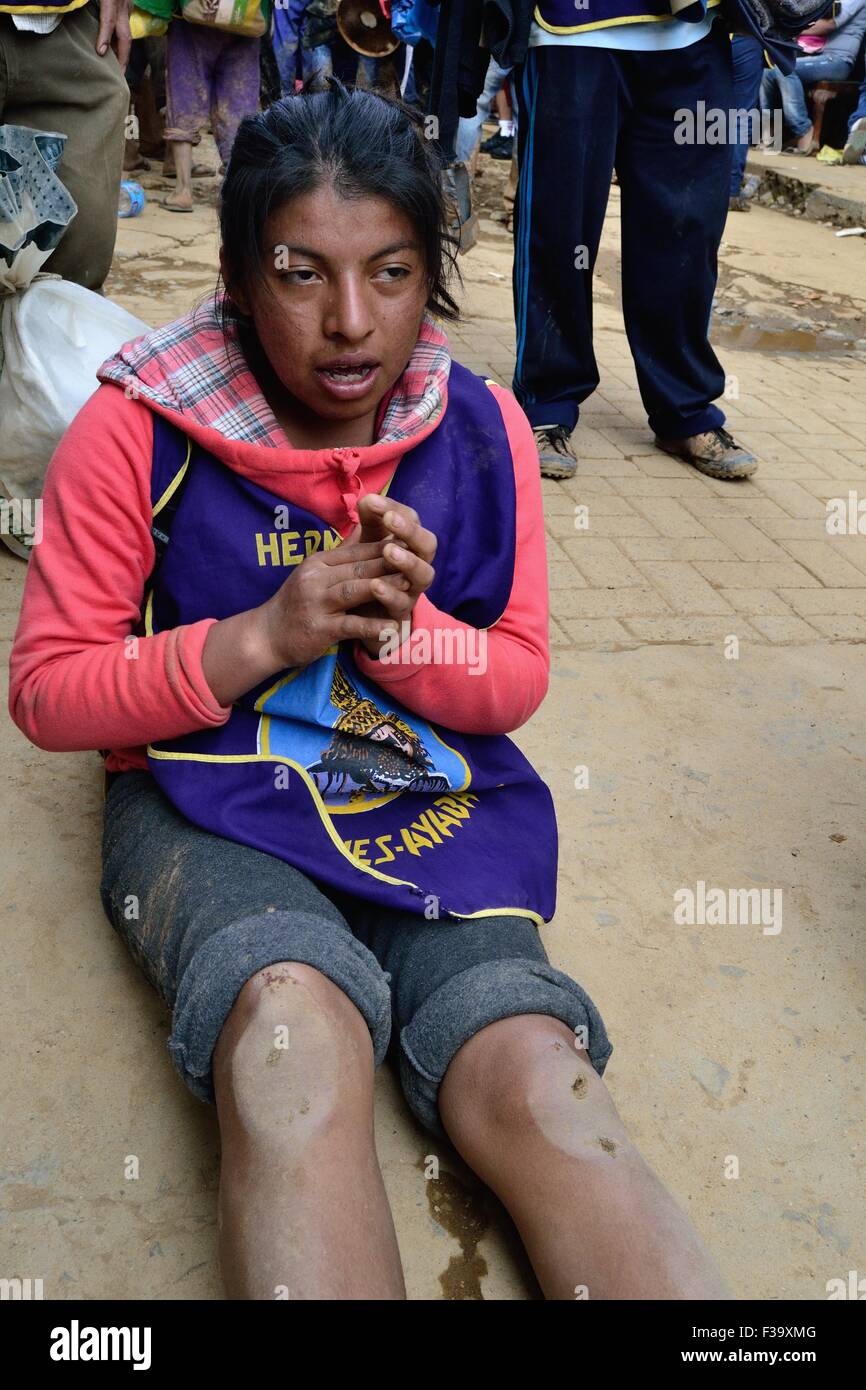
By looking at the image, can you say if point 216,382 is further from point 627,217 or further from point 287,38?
point 287,38

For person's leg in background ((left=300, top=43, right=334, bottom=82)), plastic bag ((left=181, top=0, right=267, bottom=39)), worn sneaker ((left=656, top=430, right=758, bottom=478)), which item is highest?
plastic bag ((left=181, top=0, right=267, bottom=39))

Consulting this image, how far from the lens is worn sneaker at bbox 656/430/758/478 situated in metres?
3.89

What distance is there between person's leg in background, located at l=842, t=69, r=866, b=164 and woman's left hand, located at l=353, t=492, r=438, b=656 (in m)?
10.8

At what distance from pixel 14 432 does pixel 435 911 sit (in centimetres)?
168

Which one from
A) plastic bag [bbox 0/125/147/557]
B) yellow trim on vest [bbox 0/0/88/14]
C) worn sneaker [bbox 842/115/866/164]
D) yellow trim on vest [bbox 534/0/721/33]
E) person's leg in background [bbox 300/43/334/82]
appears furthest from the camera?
worn sneaker [bbox 842/115/866/164]

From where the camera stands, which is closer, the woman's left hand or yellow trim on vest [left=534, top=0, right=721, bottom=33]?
the woman's left hand

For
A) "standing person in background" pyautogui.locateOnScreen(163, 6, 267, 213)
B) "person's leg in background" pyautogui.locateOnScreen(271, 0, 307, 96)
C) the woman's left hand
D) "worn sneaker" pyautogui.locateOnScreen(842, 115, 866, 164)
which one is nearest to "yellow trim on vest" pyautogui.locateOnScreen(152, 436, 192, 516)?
the woman's left hand

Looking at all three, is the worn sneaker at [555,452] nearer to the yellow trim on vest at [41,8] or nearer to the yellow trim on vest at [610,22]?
the yellow trim on vest at [610,22]

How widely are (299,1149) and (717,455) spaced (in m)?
3.13

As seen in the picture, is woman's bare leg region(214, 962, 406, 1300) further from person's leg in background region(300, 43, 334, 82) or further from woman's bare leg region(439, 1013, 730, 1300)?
person's leg in background region(300, 43, 334, 82)

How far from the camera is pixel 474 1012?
1436mm

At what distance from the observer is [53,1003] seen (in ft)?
5.74

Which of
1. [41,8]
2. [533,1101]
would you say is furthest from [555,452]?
[533,1101]

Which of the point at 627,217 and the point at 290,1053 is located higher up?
the point at 627,217
